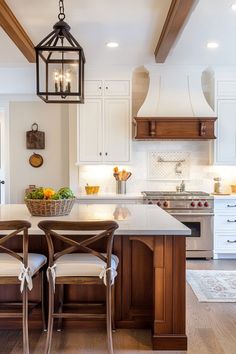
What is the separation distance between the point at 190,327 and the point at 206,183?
327cm

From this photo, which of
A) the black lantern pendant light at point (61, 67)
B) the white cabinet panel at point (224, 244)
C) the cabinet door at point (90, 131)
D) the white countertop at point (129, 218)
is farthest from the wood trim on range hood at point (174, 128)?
the black lantern pendant light at point (61, 67)

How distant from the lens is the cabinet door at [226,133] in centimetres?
566

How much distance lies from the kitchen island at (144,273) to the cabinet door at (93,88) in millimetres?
2481

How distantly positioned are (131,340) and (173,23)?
2926 millimetres

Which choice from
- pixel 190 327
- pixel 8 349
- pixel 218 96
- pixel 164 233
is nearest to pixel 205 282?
pixel 190 327

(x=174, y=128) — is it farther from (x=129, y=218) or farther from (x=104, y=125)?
(x=129, y=218)

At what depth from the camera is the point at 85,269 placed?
2.49m

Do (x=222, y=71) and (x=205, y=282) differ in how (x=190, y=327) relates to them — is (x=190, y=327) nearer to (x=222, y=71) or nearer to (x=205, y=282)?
(x=205, y=282)

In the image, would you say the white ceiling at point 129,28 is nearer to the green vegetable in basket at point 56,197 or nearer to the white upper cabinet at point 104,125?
the white upper cabinet at point 104,125

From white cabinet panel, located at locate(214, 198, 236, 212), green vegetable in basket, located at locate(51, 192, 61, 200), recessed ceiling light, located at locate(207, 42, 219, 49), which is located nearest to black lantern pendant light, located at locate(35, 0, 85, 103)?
green vegetable in basket, located at locate(51, 192, 61, 200)

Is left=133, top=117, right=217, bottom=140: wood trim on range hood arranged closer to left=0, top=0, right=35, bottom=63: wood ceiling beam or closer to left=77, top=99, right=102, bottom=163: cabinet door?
left=77, top=99, right=102, bottom=163: cabinet door

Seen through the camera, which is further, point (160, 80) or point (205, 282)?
point (160, 80)

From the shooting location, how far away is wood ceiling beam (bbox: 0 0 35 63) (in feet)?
11.9

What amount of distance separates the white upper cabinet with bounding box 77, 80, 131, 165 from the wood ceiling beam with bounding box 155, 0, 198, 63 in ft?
3.41
